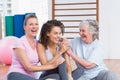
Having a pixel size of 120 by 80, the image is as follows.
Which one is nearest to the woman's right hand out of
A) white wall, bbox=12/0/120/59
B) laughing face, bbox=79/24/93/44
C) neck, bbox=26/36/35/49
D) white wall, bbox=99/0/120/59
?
neck, bbox=26/36/35/49

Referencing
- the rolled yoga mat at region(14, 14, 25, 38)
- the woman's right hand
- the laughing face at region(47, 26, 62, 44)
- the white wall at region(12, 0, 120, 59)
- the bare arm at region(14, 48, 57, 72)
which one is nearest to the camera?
the bare arm at region(14, 48, 57, 72)

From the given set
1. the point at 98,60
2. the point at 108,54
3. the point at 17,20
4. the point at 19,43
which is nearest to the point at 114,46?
the point at 108,54

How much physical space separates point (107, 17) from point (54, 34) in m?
4.25

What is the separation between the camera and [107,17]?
6613 millimetres

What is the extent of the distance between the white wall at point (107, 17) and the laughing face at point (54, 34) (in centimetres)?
Result: 405

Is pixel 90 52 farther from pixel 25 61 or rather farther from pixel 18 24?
pixel 18 24

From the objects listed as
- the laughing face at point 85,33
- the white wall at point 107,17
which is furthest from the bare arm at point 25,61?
the white wall at point 107,17

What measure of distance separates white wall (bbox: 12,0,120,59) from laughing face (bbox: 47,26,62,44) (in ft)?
13.3

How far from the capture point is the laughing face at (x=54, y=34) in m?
2.53

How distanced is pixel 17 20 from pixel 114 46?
2370mm

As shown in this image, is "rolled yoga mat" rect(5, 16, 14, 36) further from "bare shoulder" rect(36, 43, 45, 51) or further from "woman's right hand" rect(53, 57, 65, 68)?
"woman's right hand" rect(53, 57, 65, 68)

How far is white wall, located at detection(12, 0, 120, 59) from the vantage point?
21.6ft

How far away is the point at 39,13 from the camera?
22.2 ft

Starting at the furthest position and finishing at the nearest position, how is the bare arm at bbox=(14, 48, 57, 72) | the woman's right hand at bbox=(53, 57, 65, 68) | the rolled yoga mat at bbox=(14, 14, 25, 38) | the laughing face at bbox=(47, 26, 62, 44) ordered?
the rolled yoga mat at bbox=(14, 14, 25, 38) → the laughing face at bbox=(47, 26, 62, 44) → the woman's right hand at bbox=(53, 57, 65, 68) → the bare arm at bbox=(14, 48, 57, 72)
